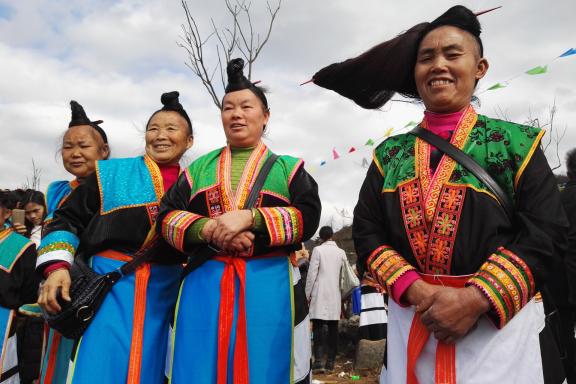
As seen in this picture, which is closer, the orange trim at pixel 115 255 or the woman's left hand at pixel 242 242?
the woman's left hand at pixel 242 242

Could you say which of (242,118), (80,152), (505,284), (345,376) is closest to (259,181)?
(242,118)

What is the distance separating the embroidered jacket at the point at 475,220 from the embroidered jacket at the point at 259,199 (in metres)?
0.47

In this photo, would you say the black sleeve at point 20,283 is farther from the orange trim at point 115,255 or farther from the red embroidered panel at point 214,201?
the red embroidered panel at point 214,201

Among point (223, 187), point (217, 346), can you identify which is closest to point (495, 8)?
point (223, 187)

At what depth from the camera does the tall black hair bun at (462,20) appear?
81.5 inches

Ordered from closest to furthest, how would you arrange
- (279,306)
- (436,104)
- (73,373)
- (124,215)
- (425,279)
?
1. (425,279)
2. (436,104)
3. (279,306)
4. (73,373)
5. (124,215)

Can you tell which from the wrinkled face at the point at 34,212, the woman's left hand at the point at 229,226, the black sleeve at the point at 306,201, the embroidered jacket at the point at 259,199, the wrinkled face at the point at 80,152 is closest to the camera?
the woman's left hand at the point at 229,226

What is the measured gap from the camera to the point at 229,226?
2285mm

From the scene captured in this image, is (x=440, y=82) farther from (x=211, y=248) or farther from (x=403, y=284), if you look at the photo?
(x=211, y=248)

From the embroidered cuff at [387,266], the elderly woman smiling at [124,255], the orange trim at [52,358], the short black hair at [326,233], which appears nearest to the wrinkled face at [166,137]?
the elderly woman smiling at [124,255]

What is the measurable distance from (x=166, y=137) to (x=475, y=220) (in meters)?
1.97

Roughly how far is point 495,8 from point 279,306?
1.67 metres

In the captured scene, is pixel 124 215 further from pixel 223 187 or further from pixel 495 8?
pixel 495 8

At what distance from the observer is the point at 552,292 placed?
135 inches
